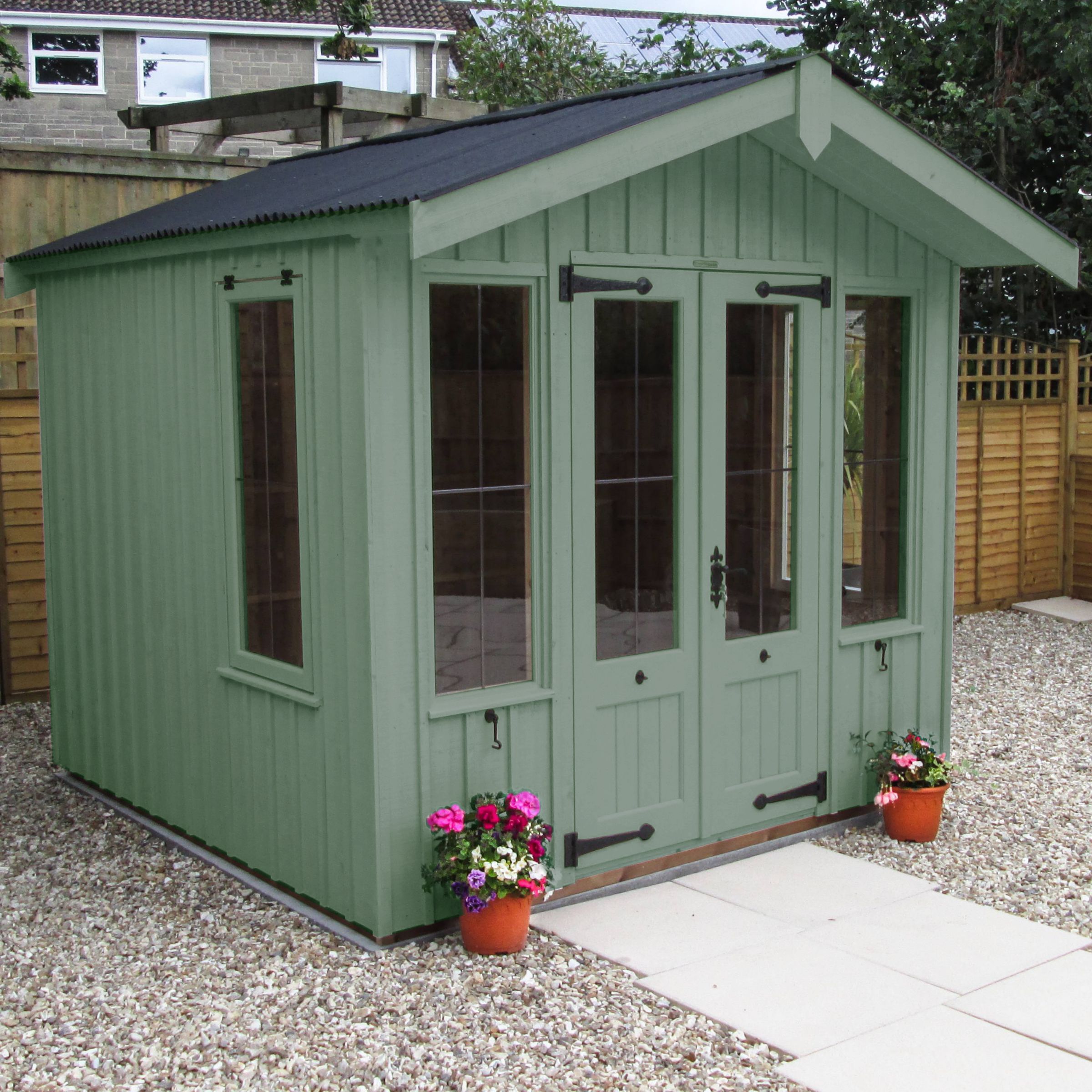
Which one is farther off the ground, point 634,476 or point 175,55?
point 175,55

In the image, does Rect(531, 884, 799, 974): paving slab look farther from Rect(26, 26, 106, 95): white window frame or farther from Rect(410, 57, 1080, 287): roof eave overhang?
Rect(26, 26, 106, 95): white window frame

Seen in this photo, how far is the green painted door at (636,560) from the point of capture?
4688 mm

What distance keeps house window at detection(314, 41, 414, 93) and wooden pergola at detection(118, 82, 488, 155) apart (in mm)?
15785

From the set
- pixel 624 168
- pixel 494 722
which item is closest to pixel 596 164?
pixel 624 168

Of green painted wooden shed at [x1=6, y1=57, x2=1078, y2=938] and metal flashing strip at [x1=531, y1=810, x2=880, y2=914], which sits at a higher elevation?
green painted wooden shed at [x1=6, y1=57, x2=1078, y2=938]

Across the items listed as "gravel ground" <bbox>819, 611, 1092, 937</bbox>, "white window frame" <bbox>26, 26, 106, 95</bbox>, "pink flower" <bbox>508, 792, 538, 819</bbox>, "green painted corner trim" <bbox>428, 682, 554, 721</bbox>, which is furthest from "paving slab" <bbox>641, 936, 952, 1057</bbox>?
"white window frame" <bbox>26, 26, 106, 95</bbox>

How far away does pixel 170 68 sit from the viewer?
75.7 feet

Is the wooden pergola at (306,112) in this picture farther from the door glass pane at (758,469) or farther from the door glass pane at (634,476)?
the door glass pane at (634,476)

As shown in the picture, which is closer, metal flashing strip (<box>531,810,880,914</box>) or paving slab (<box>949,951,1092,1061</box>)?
paving slab (<box>949,951,1092,1061</box>)

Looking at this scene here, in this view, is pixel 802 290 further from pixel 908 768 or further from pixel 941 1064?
pixel 941 1064

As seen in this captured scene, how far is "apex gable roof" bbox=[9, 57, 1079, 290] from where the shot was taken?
13.1 ft

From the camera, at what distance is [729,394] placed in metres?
5.05

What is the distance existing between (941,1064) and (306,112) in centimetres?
644

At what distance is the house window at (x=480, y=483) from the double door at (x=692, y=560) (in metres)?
0.21
